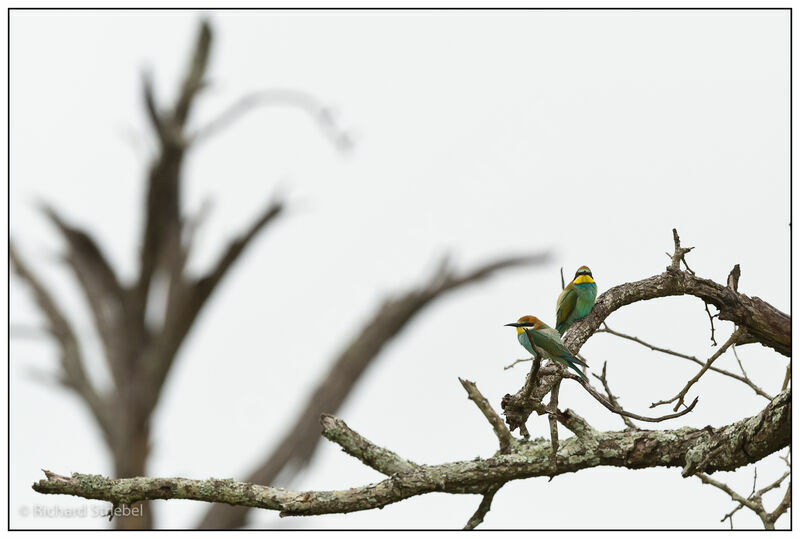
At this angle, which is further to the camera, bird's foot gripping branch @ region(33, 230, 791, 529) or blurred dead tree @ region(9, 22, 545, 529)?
blurred dead tree @ region(9, 22, 545, 529)

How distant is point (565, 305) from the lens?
3.73 meters

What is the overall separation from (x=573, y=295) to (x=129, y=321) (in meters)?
10.6

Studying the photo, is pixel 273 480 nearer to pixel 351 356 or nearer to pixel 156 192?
pixel 351 356

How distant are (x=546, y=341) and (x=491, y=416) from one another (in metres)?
0.78

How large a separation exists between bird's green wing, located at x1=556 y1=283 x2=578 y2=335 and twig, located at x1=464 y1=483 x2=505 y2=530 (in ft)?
2.26

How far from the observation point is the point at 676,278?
3.87 m

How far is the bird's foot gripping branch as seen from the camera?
355cm

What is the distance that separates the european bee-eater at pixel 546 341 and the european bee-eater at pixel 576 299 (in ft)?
1.25

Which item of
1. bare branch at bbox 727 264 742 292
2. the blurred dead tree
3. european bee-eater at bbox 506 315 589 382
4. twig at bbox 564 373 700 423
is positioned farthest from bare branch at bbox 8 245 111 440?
twig at bbox 564 373 700 423

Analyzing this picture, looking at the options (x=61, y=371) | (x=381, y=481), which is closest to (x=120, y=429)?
(x=61, y=371)

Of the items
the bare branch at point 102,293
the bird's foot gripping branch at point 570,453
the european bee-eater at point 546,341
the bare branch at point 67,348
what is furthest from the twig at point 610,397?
the bare branch at point 67,348

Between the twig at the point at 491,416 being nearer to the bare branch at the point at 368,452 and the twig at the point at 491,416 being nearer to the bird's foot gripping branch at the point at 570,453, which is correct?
the bird's foot gripping branch at the point at 570,453

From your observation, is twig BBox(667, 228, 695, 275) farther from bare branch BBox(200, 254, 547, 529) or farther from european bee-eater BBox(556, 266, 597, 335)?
bare branch BBox(200, 254, 547, 529)

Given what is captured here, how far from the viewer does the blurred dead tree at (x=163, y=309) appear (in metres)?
12.3
